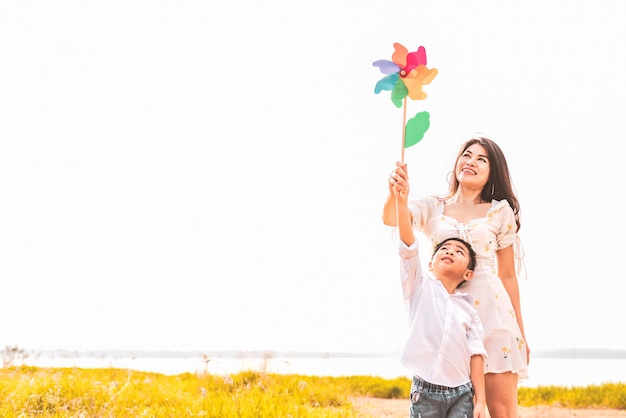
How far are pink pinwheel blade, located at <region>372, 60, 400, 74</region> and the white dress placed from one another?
29.7 inches

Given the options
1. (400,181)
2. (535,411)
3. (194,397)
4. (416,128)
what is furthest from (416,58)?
(535,411)

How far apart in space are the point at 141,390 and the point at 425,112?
13.7 feet

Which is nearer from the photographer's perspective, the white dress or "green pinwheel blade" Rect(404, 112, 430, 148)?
the white dress

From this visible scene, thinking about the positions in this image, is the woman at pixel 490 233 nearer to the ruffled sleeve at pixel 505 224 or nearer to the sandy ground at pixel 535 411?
the ruffled sleeve at pixel 505 224

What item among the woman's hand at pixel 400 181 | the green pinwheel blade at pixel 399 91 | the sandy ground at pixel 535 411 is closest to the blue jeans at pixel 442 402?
Result: the woman's hand at pixel 400 181

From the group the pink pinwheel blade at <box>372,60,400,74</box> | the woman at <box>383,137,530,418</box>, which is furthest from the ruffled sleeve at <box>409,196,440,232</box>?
the pink pinwheel blade at <box>372,60,400,74</box>

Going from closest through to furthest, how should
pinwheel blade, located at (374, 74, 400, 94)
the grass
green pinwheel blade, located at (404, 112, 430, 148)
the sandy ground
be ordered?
green pinwheel blade, located at (404, 112, 430, 148)
pinwheel blade, located at (374, 74, 400, 94)
the grass
the sandy ground

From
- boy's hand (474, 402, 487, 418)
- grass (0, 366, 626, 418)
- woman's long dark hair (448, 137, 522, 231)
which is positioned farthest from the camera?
grass (0, 366, 626, 418)

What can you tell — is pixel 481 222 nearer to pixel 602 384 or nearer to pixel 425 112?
pixel 425 112

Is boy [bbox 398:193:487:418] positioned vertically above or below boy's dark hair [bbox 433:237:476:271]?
below

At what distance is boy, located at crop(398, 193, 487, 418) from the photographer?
294 cm

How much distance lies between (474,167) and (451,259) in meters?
0.69

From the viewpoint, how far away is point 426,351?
9.87ft

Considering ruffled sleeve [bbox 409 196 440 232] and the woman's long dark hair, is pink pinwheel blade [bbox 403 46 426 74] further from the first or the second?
ruffled sleeve [bbox 409 196 440 232]
